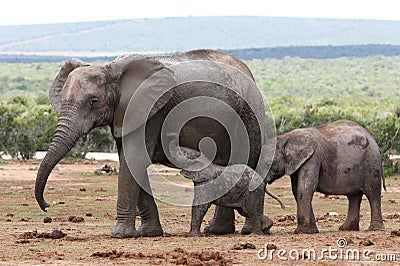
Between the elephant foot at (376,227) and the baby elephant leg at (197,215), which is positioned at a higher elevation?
the baby elephant leg at (197,215)

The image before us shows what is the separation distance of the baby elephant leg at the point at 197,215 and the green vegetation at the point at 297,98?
13781mm

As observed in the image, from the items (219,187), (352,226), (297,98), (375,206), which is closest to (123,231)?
(219,187)

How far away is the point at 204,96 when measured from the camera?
39.8 feet

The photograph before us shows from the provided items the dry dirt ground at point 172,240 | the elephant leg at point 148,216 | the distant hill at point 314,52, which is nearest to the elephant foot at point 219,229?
the dry dirt ground at point 172,240

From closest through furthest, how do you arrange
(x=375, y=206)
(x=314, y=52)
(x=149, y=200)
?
(x=149, y=200) < (x=375, y=206) < (x=314, y=52)

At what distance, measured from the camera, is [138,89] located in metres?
11.8

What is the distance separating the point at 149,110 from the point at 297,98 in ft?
228

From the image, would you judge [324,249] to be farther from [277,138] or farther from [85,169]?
[85,169]

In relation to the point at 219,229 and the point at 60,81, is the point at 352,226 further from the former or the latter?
the point at 60,81

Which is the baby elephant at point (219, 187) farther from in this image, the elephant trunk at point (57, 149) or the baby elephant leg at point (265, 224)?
the elephant trunk at point (57, 149)

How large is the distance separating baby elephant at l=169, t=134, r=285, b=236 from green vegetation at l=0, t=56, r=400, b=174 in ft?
44.4

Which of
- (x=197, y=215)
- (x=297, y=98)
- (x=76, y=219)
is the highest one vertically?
(x=297, y=98)

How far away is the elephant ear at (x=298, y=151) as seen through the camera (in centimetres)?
1213

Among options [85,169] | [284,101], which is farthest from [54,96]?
[284,101]
